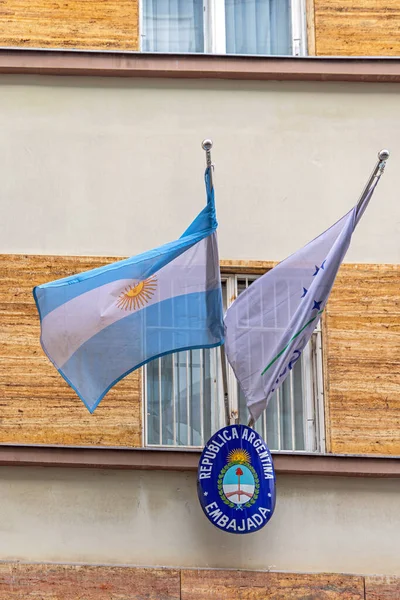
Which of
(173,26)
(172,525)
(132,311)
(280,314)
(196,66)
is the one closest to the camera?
(132,311)

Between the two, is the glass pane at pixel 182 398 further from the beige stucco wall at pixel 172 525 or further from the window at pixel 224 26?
the window at pixel 224 26

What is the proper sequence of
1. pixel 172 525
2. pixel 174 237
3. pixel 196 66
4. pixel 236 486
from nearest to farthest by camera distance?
pixel 236 486 → pixel 172 525 → pixel 174 237 → pixel 196 66

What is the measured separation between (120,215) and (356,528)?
3.45 m

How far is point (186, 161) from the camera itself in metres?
16.7

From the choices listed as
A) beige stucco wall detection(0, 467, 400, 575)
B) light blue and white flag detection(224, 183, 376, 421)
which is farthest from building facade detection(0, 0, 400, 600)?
light blue and white flag detection(224, 183, 376, 421)

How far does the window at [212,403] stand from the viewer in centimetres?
1608

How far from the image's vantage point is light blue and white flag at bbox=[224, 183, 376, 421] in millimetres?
14820

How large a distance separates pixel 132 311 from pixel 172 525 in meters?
2.07

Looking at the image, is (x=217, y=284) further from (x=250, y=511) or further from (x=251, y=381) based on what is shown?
(x=250, y=511)

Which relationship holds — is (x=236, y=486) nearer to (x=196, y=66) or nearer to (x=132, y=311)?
(x=132, y=311)

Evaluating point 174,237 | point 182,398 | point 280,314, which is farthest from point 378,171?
point 182,398

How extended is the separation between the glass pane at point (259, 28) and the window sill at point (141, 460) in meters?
3.98

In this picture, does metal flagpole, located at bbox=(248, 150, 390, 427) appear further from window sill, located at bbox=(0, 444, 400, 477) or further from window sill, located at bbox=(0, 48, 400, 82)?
window sill, located at bbox=(0, 48, 400, 82)

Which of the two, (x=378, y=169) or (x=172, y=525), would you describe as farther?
(x=172, y=525)
